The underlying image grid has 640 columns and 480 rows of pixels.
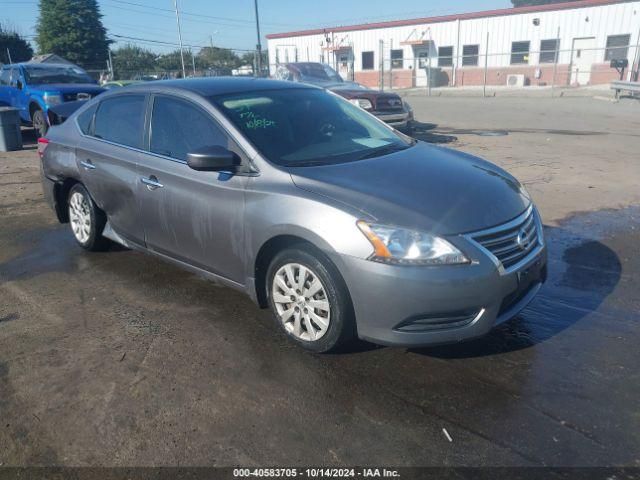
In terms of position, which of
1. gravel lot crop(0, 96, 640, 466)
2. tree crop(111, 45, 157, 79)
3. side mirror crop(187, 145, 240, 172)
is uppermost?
tree crop(111, 45, 157, 79)

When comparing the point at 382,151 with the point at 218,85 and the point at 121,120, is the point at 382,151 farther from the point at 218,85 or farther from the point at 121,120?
the point at 121,120

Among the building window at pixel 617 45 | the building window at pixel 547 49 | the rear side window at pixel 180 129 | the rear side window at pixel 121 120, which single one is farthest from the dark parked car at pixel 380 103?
the building window at pixel 547 49

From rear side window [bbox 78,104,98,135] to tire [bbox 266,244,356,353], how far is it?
280 cm

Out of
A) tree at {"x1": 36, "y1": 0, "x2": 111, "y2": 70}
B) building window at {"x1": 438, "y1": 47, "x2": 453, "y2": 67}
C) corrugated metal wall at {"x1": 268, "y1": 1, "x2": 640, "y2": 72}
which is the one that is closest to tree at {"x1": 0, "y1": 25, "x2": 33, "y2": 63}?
tree at {"x1": 36, "y1": 0, "x2": 111, "y2": 70}

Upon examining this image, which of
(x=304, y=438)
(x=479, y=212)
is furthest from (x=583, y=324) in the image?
(x=304, y=438)

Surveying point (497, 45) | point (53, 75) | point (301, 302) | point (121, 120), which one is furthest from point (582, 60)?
point (301, 302)

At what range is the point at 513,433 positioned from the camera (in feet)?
8.93

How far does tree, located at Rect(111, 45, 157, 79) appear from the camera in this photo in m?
52.0

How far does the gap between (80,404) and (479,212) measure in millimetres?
2584

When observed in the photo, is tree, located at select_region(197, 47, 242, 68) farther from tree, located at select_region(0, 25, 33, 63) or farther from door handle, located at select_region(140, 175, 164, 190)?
door handle, located at select_region(140, 175, 164, 190)

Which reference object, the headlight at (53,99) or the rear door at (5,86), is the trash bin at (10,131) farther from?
the rear door at (5,86)

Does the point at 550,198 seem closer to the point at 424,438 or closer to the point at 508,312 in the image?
the point at 508,312

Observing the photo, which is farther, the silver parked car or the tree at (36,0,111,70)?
the tree at (36,0,111,70)

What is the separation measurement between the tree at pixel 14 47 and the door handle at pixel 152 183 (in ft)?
160
